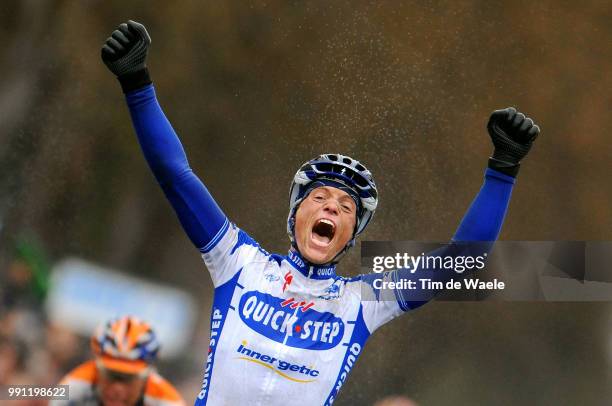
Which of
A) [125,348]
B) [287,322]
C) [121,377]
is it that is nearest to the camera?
[287,322]

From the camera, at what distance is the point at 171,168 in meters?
3.50

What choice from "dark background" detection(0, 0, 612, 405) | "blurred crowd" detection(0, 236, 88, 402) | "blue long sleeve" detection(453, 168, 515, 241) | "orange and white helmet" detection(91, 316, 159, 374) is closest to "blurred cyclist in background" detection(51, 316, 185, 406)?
"orange and white helmet" detection(91, 316, 159, 374)

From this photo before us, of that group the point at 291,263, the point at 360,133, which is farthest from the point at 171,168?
the point at 360,133

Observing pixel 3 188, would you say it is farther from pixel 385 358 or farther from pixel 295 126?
pixel 385 358

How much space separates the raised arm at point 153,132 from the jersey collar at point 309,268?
0.40 m

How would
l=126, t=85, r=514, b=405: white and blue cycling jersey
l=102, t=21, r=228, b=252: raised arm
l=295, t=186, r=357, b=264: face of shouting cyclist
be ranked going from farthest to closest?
l=295, t=186, r=357, b=264: face of shouting cyclist
l=126, t=85, r=514, b=405: white and blue cycling jersey
l=102, t=21, r=228, b=252: raised arm

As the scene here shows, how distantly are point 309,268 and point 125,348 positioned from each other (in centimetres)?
164

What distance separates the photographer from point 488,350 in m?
9.09

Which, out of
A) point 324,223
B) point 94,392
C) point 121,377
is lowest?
point 94,392

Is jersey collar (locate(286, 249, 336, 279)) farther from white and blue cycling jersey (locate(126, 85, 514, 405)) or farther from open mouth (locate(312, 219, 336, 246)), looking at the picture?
open mouth (locate(312, 219, 336, 246))

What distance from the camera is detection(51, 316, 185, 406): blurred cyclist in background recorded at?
4812 millimetres

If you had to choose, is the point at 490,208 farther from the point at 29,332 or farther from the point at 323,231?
the point at 29,332

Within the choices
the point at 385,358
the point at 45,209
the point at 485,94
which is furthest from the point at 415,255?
the point at 45,209

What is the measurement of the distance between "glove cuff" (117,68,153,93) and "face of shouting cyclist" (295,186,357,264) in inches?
34.6
